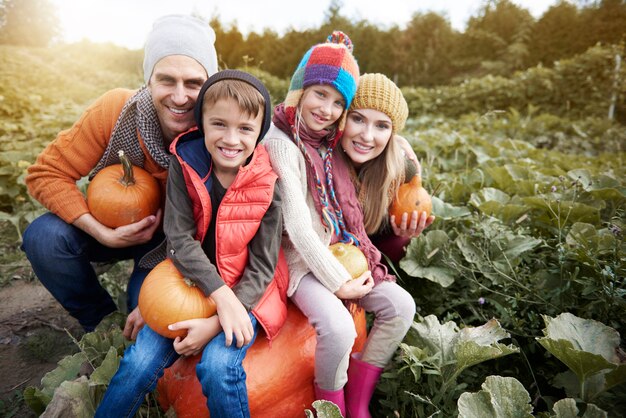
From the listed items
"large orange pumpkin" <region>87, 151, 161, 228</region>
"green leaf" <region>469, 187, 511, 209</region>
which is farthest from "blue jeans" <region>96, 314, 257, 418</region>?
"green leaf" <region>469, 187, 511, 209</region>

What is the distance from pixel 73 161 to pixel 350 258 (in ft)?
4.74

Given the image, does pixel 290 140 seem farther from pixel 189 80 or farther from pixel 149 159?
pixel 149 159

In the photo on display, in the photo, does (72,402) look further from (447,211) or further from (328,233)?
(447,211)

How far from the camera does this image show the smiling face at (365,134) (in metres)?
2.12

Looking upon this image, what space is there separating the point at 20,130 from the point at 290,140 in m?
4.54

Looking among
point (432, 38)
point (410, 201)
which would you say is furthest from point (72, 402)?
point (432, 38)

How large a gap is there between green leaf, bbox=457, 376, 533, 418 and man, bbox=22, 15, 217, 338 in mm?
1401

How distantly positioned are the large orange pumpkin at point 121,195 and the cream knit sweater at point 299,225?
0.64 meters

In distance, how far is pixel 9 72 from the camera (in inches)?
301

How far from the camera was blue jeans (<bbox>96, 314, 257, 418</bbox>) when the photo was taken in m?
1.49

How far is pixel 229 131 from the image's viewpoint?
171cm

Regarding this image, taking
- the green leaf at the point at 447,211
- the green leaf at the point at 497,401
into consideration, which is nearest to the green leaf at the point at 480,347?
the green leaf at the point at 497,401

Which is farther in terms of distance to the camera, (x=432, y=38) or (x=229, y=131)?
(x=432, y=38)

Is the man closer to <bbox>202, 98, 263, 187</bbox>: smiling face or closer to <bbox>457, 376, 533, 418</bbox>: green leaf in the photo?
<bbox>202, 98, 263, 187</bbox>: smiling face
